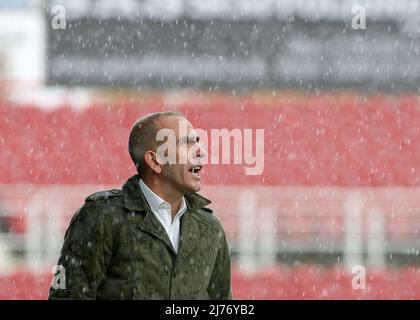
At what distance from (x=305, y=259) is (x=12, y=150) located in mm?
4619

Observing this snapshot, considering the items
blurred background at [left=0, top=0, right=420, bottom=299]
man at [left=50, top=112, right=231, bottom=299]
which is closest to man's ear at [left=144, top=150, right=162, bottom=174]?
man at [left=50, top=112, right=231, bottom=299]

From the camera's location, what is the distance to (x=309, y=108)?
Answer: 539 inches

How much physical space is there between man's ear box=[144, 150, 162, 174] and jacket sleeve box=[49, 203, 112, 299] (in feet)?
0.47

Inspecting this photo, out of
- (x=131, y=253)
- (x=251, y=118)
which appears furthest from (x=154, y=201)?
(x=251, y=118)

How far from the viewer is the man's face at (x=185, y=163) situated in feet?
6.25

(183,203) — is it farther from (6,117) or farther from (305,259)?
(6,117)

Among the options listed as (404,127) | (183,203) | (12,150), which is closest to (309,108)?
(404,127)

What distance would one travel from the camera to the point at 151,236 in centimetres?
191

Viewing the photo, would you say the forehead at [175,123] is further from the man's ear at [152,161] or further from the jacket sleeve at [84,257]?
the jacket sleeve at [84,257]

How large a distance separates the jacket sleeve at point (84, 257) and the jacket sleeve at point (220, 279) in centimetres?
25

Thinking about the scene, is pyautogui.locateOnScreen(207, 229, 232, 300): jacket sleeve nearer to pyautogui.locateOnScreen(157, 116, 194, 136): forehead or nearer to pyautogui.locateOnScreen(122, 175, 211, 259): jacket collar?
pyautogui.locateOnScreen(122, 175, 211, 259): jacket collar

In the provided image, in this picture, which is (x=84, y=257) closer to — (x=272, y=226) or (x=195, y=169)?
(x=195, y=169)

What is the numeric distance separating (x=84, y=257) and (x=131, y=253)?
97 millimetres

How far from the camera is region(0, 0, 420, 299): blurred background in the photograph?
10469 mm
